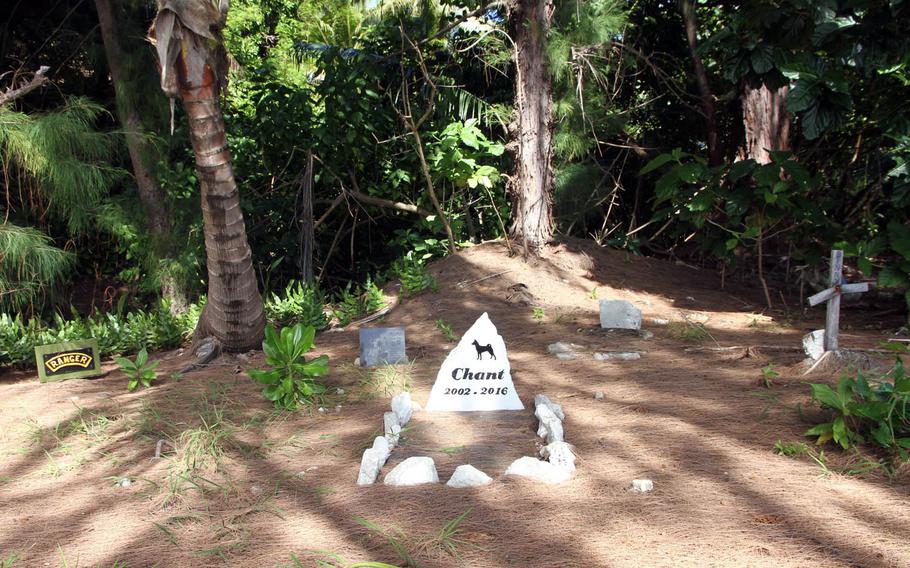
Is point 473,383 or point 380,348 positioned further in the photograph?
point 380,348

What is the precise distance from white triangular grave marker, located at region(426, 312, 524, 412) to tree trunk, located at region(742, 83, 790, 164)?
4360 millimetres

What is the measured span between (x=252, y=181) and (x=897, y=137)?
21.7ft

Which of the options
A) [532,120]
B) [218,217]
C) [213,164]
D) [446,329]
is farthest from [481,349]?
[532,120]

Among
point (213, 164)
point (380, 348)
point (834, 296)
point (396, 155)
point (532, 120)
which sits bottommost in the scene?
point (380, 348)

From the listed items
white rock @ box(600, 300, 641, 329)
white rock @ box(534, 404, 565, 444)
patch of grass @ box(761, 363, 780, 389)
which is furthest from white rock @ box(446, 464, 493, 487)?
white rock @ box(600, 300, 641, 329)

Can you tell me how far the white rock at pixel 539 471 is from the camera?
9.34ft

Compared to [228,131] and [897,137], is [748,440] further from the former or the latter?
[228,131]

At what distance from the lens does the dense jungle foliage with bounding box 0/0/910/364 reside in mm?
6020

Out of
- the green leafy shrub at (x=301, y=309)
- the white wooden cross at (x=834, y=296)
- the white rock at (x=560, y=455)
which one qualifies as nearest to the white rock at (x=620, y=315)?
the white wooden cross at (x=834, y=296)

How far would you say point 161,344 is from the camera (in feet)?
20.1

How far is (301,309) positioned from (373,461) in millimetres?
3480

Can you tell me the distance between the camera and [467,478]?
2820 mm

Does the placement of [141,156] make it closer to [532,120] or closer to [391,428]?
[532,120]

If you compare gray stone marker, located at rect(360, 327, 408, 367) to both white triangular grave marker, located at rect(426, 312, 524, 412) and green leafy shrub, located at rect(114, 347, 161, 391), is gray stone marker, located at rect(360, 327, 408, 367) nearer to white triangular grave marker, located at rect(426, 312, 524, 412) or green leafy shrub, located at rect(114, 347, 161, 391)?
white triangular grave marker, located at rect(426, 312, 524, 412)
